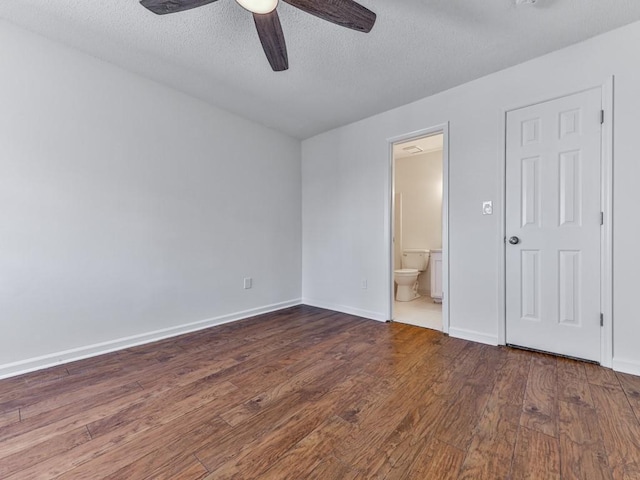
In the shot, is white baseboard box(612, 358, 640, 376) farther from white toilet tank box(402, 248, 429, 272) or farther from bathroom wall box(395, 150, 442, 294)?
bathroom wall box(395, 150, 442, 294)

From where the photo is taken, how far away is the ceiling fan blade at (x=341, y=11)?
1.47 m

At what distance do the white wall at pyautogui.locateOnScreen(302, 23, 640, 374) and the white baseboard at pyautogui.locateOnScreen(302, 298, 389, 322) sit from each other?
0.06 feet

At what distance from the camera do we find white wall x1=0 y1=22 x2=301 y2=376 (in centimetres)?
204

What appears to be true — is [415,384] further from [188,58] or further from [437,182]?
[437,182]

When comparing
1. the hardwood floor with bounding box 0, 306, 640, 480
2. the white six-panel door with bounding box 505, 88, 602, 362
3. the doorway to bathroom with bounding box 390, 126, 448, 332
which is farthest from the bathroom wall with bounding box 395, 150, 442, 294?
the hardwood floor with bounding box 0, 306, 640, 480

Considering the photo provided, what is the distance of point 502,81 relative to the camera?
249 cm

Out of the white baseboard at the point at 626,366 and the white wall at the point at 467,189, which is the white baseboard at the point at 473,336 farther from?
the white baseboard at the point at 626,366

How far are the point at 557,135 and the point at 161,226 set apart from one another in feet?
11.5

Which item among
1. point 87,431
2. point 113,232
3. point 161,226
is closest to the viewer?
point 87,431

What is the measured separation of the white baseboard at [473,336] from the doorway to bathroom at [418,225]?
126 centimetres

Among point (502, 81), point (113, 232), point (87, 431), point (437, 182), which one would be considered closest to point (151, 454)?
point (87, 431)

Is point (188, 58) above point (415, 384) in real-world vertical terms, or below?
above

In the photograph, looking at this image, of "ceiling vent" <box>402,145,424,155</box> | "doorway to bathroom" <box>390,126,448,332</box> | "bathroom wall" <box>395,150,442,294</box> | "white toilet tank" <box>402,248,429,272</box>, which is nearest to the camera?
"doorway to bathroom" <box>390,126,448,332</box>

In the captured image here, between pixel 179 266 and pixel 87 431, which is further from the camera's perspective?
pixel 179 266
